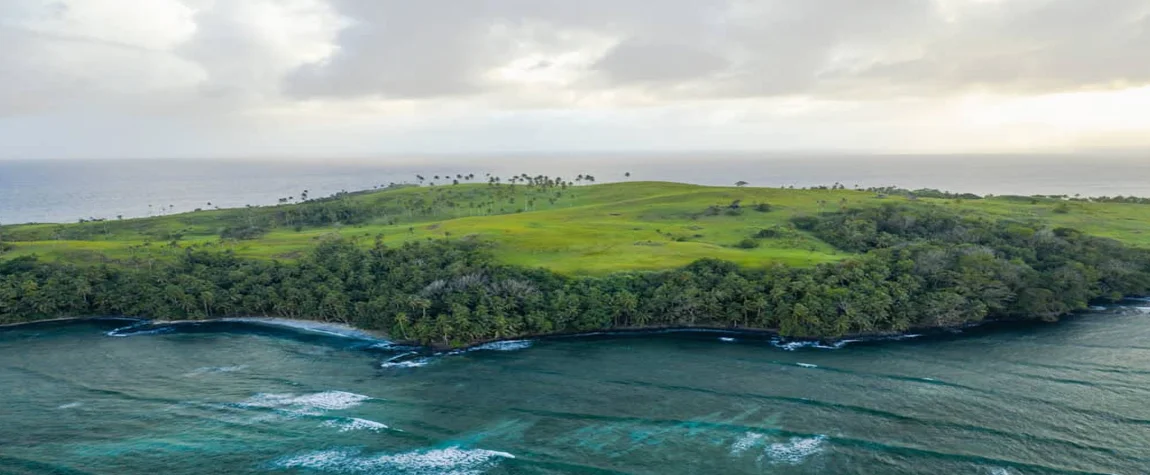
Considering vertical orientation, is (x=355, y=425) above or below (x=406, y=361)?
below

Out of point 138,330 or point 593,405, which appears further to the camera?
point 138,330

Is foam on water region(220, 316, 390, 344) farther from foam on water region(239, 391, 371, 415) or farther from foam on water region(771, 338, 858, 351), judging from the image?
foam on water region(771, 338, 858, 351)

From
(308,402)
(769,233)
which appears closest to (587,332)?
(308,402)

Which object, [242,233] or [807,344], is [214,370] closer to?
[807,344]

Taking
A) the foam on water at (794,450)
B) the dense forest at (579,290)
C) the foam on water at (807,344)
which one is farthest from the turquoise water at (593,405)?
the dense forest at (579,290)

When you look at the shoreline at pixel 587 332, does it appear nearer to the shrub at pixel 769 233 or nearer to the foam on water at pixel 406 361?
the foam on water at pixel 406 361

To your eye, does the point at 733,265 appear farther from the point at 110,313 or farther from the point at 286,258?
the point at 110,313
